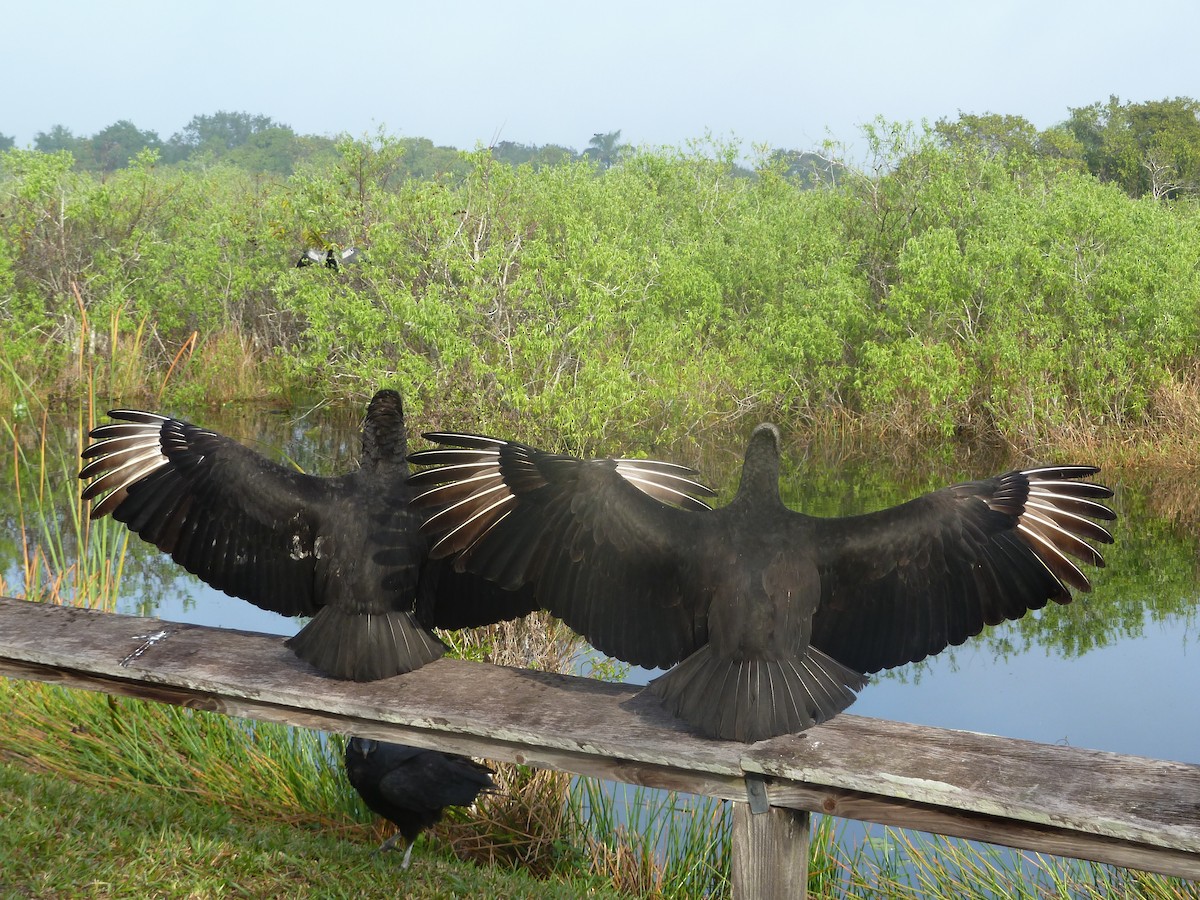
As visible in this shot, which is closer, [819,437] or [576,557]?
[576,557]

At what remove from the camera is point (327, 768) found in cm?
480

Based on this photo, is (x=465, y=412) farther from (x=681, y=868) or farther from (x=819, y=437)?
(x=819, y=437)

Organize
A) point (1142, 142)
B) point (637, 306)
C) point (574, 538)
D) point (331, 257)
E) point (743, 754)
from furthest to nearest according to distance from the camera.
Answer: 1. point (1142, 142)
2. point (637, 306)
3. point (331, 257)
4. point (574, 538)
5. point (743, 754)

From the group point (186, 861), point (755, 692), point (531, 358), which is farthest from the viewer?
point (531, 358)

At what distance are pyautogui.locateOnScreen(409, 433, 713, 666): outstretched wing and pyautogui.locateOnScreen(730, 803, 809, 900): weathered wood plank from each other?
0.55m

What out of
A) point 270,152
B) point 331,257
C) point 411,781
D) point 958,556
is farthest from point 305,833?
point 270,152

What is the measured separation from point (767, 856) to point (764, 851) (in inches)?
0.5

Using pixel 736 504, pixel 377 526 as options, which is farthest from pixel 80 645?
pixel 736 504

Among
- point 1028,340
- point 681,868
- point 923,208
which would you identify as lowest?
point 681,868

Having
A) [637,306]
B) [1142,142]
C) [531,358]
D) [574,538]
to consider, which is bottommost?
[574,538]

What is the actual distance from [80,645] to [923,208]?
43.2 ft

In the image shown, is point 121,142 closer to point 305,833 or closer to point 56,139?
point 56,139

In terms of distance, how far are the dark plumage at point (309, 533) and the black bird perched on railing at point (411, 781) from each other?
0.53 meters

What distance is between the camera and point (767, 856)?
8.27ft
